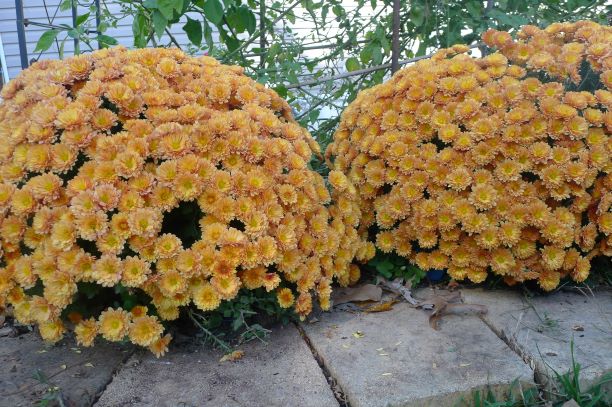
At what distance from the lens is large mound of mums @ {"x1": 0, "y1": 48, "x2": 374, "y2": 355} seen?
1716 millimetres

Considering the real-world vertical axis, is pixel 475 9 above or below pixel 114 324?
above

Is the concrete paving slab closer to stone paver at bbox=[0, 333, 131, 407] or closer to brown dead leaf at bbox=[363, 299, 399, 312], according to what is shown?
brown dead leaf at bbox=[363, 299, 399, 312]

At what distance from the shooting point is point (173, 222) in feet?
6.31

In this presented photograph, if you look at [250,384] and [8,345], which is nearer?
[250,384]

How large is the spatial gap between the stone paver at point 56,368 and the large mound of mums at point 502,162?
1031 mm

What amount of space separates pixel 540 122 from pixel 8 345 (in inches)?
82.4

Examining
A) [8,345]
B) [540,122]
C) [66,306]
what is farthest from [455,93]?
[8,345]

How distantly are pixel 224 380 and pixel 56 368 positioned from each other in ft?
1.82

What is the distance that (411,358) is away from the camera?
183cm

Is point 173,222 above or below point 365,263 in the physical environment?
above

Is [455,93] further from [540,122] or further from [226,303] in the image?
[226,303]

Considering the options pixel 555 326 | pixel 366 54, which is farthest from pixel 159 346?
pixel 366 54

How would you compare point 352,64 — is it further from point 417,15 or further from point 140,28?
point 140,28

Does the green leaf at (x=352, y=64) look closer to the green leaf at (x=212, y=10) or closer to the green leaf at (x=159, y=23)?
Answer: the green leaf at (x=212, y=10)
